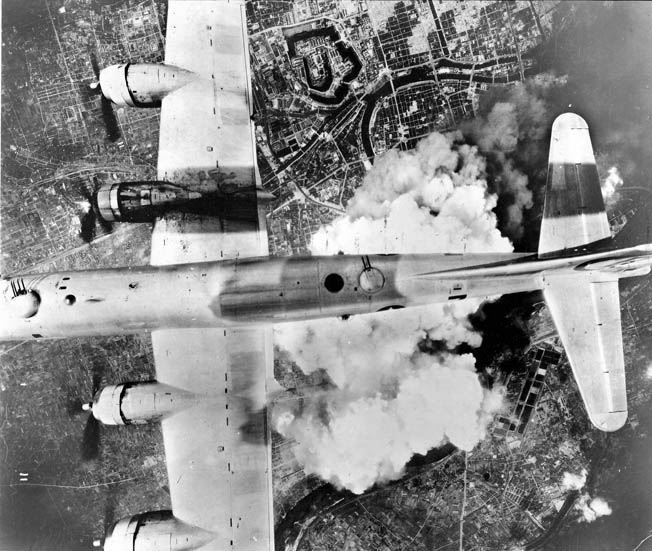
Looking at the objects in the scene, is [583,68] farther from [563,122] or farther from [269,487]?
[269,487]

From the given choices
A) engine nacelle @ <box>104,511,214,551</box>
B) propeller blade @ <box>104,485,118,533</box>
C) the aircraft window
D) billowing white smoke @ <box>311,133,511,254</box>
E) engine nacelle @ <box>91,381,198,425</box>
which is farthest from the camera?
propeller blade @ <box>104,485,118,533</box>

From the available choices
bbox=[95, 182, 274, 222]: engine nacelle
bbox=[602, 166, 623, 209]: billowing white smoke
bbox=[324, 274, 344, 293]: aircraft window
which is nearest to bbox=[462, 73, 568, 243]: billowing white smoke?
bbox=[602, 166, 623, 209]: billowing white smoke

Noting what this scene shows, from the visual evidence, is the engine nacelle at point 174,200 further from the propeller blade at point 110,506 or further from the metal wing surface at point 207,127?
the propeller blade at point 110,506

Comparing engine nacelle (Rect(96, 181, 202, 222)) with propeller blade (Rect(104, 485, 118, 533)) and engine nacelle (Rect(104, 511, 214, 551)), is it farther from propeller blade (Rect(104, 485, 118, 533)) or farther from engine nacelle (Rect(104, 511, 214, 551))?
engine nacelle (Rect(104, 511, 214, 551))

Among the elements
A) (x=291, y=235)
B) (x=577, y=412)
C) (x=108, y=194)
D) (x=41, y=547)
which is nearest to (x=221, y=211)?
(x=291, y=235)

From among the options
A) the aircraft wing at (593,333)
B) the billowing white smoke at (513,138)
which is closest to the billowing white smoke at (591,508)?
the aircraft wing at (593,333)
